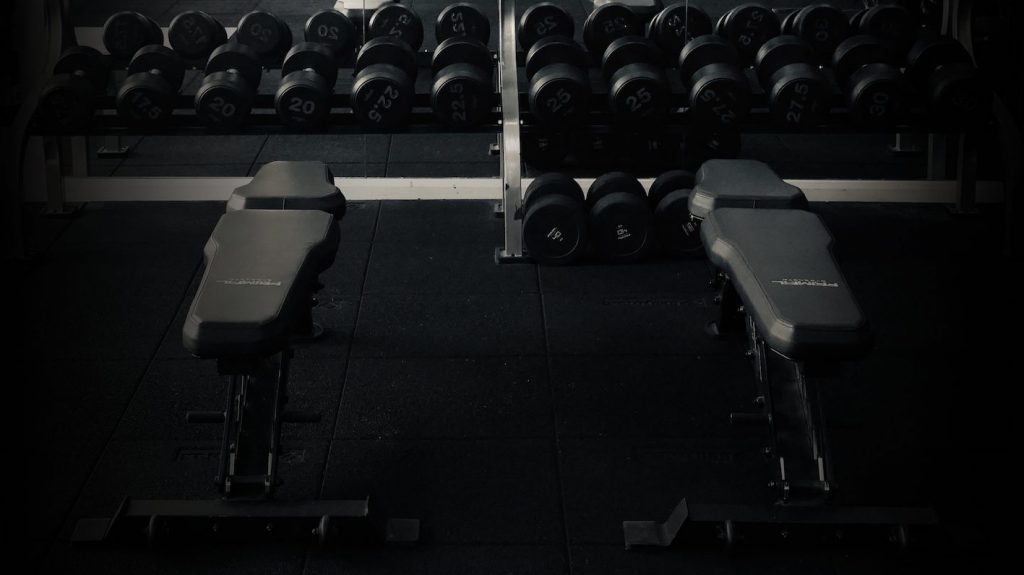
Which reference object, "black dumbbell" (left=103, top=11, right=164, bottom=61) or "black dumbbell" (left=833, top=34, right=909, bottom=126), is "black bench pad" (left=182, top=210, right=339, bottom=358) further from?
"black dumbbell" (left=833, top=34, right=909, bottom=126)

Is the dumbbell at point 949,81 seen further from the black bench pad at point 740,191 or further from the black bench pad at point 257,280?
the black bench pad at point 257,280

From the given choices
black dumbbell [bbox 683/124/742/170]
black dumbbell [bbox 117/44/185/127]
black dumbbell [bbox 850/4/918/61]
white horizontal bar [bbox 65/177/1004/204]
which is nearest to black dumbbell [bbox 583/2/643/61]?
black dumbbell [bbox 683/124/742/170]

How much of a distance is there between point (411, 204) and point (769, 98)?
1.34 meters

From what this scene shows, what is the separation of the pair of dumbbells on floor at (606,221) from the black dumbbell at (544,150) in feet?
2.07

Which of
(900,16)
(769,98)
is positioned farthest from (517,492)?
(900,16)

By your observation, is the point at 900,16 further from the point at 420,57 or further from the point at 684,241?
the point at 420,57

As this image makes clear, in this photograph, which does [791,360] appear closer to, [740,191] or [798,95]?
[740,191]

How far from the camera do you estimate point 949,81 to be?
350cm

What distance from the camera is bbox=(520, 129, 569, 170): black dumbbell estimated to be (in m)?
4.25

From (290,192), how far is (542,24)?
65.7 inches

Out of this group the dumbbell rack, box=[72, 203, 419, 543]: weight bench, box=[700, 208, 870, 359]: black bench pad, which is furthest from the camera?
the dumbbell rack

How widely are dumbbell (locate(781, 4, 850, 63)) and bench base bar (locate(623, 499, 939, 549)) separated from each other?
83.1 inches

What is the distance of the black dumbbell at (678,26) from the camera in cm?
400

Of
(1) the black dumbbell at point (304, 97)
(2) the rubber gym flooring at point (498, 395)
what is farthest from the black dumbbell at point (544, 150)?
(1) the black dumbbell at point (304, 97)
